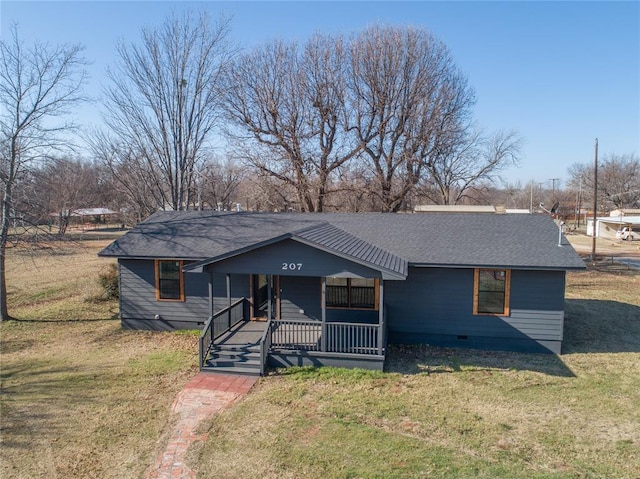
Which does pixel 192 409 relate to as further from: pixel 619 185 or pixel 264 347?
pixel 619 185

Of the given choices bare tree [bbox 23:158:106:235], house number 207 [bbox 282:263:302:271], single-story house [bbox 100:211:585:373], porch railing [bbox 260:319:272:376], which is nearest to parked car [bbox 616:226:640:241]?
→ single-story house [bbox 100:211:585:373]

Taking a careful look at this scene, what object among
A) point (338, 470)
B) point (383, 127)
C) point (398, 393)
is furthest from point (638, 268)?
point (338, 470)

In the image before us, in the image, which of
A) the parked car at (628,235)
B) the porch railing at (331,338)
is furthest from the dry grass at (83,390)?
the parked car at (628,235)

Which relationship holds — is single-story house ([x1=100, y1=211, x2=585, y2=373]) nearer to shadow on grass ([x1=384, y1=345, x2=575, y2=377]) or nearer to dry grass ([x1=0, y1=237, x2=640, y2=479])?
shadow on grass ([x1=384, y1=345, x2=575, y2=377])

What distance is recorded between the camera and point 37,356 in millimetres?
11945

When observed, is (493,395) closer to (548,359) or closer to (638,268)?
(548,359)

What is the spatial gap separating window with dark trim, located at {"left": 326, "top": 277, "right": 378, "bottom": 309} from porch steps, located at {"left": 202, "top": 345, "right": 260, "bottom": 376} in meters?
2.98

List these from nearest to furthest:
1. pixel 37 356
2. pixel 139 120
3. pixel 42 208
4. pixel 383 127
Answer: pixel 37 356
pixel 42 208
pixel 139 120
pixel 383 127

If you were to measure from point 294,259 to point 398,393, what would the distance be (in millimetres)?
4052

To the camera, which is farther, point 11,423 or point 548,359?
point 548,359

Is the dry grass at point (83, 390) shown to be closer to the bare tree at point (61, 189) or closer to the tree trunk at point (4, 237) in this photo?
the tree trunk at point (4, 237)

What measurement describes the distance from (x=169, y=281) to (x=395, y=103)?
2055cm

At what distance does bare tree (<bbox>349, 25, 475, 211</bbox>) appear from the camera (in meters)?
28.3

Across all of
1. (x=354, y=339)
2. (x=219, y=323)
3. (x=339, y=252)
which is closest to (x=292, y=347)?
(x=354, y=339)
